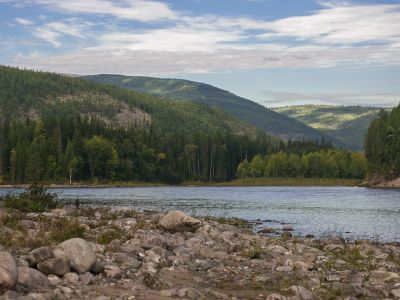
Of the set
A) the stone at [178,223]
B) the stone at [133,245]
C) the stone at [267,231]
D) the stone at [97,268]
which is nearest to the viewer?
the stone at [97,268]

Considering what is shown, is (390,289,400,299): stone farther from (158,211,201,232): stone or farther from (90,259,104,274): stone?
(158,211,201,232): stone

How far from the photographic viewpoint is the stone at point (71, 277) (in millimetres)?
15683

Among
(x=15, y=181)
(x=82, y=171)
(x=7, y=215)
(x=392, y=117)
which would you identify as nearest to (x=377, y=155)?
(x=392, y=117)

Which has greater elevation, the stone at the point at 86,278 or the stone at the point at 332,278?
the stone at the point at 86,278

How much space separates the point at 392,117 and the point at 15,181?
116478 mm

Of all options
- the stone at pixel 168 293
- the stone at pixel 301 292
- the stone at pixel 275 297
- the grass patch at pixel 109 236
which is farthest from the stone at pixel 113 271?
the grass patch at pixel 109 236

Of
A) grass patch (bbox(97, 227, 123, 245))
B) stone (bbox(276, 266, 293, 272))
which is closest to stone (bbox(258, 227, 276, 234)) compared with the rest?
grass patch (bbox(97, 227, 123, 245))

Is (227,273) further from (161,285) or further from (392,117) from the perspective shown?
(392,117)

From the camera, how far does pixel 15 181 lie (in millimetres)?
154000

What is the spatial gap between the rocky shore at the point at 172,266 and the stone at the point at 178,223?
0.70 meters

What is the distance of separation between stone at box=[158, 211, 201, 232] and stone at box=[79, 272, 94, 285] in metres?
13.1

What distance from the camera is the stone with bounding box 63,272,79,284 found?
1568cm

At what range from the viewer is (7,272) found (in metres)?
13.9

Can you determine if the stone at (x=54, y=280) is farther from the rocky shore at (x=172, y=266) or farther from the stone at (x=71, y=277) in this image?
the stone at (x=71, y=277)
